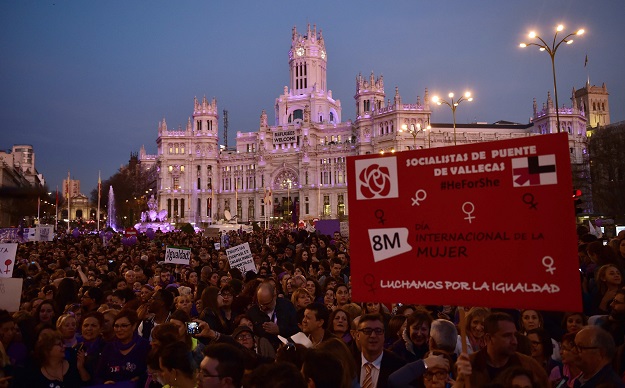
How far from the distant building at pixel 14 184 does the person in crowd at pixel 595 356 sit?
6925 millimetres

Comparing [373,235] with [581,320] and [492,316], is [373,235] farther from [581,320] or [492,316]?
[581,320]

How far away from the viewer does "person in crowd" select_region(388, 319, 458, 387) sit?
4211mm

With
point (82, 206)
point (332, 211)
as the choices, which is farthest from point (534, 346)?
point (82, 206)

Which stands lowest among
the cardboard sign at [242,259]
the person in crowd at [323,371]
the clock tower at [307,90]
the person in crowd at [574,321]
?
the person in crowd at [574,321]

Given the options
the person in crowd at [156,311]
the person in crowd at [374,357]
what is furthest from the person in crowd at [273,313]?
the person in crowd at [374,357]

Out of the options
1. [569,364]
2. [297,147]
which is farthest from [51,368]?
[297,147]

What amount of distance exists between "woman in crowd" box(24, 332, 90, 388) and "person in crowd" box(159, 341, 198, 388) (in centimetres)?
142

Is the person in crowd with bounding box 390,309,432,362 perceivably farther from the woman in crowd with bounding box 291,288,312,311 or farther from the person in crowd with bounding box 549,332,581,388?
the woman in crowd with bounding box 291,288,312,311

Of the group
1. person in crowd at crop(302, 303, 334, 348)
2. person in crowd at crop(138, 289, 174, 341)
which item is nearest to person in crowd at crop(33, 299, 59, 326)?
person in crowd at crop(138, 289, 174, 341)

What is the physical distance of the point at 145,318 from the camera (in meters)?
7.62

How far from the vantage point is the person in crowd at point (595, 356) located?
4184 mm

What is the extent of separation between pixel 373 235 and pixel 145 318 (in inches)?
178

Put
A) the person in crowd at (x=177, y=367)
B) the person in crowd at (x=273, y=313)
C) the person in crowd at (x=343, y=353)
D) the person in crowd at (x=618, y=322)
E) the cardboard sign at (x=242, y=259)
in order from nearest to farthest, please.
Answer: the person in crowd at (x=343, y=353) → the person in crowd at (x=177, y=367) → the person in crowd at (x=618, y=322) → the person in crowd at (x=273, y=313) → the cardboard sign at (x=242, y=259)

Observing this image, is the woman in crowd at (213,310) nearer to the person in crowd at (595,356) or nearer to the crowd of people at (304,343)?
the crowd of people at (304,343)
